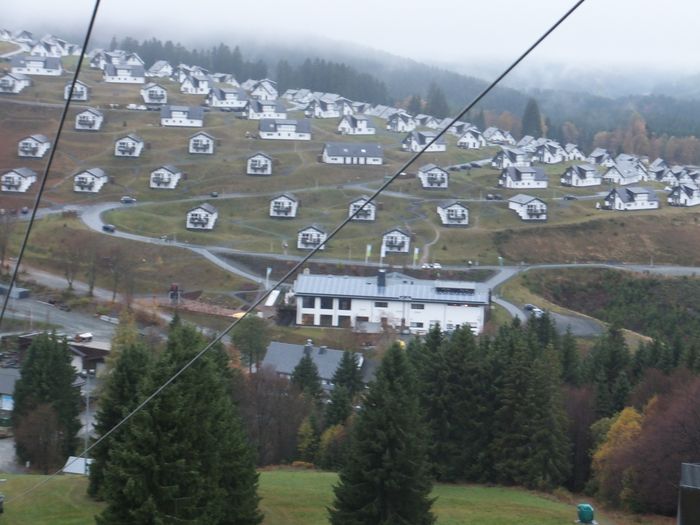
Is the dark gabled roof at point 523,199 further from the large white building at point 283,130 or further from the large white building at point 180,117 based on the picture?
the large white building at point 180,117

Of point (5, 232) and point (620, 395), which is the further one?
point (5, 232)

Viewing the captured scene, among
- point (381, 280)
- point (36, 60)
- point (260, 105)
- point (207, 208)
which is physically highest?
point (36, 60)

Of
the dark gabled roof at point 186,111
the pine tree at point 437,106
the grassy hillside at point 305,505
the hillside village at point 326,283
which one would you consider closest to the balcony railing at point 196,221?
the hillside village at point 326,283

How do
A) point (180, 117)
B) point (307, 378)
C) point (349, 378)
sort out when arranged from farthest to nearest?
point (180, 117), point (307, 378), point (349, 378)

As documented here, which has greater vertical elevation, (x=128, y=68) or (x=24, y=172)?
(x=128, y=68)

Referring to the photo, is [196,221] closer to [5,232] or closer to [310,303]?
[5,232]

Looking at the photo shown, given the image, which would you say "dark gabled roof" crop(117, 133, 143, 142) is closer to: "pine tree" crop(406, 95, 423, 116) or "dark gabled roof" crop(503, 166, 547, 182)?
"dark gabled roof" crop(503, 166, 547, 182)

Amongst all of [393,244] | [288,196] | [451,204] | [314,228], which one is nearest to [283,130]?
[288,196]
